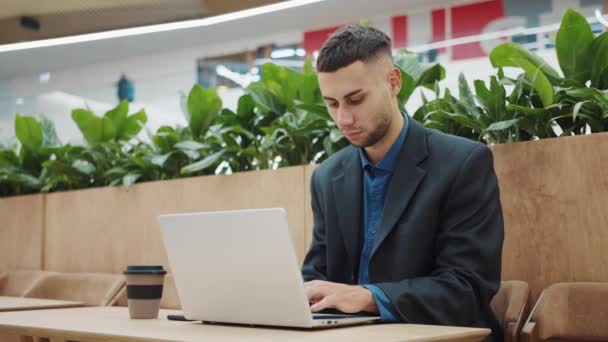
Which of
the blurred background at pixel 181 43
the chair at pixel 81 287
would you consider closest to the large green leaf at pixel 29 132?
the blurred background at pixel 181 43

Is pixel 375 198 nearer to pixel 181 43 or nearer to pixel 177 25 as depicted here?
pixel 177 25

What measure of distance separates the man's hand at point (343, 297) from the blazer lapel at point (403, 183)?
0.92ft

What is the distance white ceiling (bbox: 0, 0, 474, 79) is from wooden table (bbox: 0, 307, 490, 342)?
215 inches

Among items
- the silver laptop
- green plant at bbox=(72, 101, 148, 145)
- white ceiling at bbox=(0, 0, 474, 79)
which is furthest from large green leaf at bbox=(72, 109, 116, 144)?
white ceiling at bbox=(0, 0, 474, 79)

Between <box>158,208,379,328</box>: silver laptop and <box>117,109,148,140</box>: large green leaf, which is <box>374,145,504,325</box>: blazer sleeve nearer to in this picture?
<box>158,208,379,328</box>: silver laptop

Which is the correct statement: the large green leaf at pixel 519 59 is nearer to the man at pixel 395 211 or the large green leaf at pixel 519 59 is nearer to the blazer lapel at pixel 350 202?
the man at pixel 395 211

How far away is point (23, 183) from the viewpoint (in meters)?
4.02

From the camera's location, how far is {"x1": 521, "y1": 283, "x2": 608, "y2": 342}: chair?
1852 mm

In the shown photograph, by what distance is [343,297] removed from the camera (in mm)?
1521

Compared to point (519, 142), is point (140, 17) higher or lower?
higher

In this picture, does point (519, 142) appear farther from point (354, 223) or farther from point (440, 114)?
point (354, 223)

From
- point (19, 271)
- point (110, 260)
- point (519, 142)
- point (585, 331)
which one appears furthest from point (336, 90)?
point (19, 271)

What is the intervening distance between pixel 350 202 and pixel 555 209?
2.01 ft

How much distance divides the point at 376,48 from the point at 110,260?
222 cm
